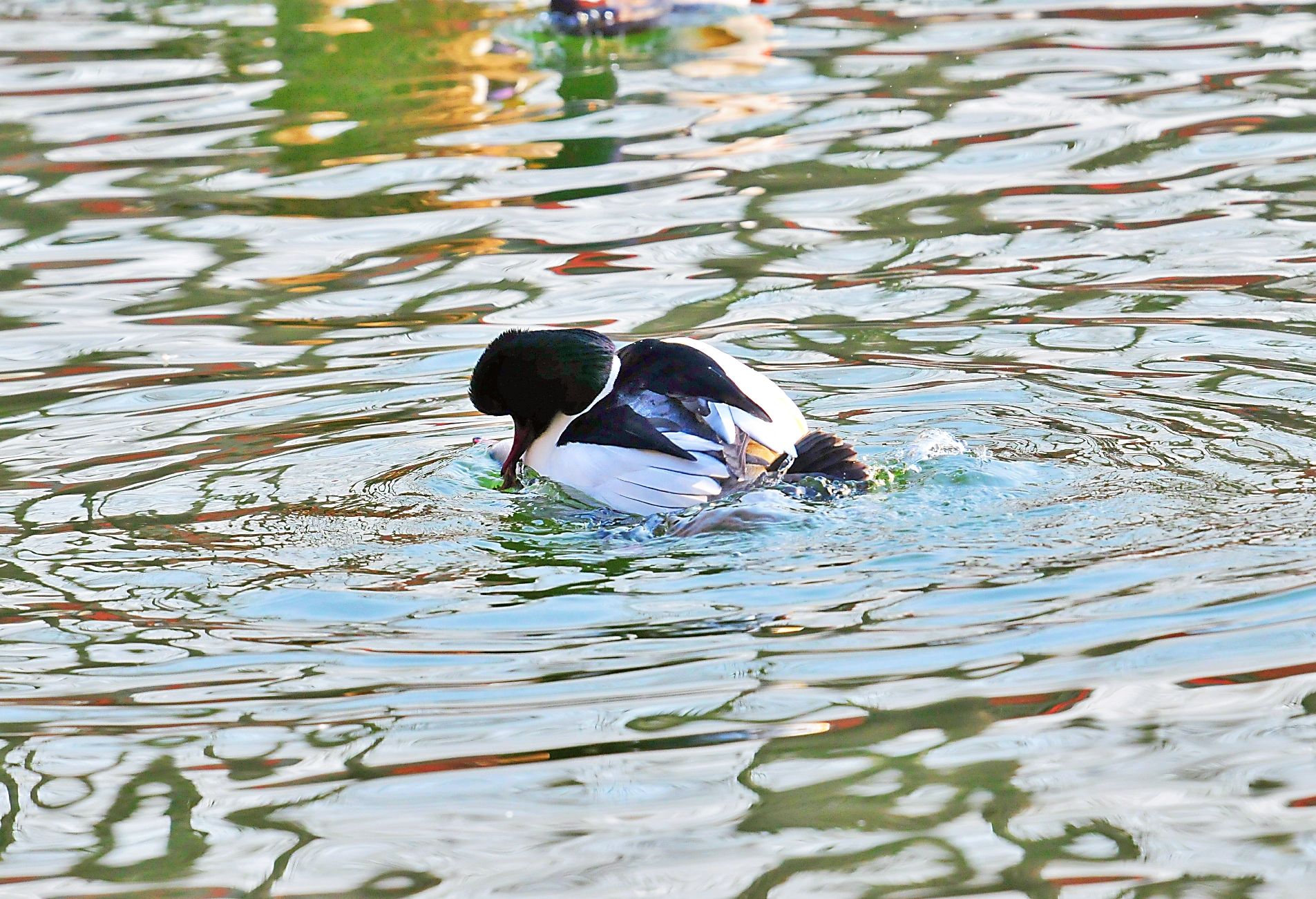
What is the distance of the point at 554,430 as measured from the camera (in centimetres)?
609

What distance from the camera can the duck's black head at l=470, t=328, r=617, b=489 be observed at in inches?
235

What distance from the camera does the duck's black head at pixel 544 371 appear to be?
5.98m

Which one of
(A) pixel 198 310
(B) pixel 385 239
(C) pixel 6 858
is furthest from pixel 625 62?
(C) pixel 6 858

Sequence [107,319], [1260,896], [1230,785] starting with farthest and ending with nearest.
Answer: [107,319] → [1230,785] → [1260,896]

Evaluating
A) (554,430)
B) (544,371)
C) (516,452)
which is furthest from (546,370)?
(516,452)

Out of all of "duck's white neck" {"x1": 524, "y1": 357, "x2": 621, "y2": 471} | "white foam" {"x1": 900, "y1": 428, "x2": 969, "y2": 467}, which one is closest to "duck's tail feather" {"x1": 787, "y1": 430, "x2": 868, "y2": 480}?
"white foam" {"x1": 900, "y1": 428, "x2": 969, "y2": 467}

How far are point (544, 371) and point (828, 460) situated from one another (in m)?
0.92

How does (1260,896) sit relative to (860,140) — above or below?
below

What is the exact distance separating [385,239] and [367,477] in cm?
339

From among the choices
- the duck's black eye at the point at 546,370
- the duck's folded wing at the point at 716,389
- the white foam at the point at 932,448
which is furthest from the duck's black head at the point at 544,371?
the white foam at the point at 932,448

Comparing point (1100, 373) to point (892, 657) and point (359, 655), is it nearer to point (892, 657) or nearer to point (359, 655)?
point (892, 657)

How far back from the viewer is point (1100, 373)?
7125 mm

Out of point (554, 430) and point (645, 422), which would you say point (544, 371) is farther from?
point (645, 422)

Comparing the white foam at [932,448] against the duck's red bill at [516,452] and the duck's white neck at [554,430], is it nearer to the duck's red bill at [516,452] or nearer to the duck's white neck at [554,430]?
the duck's white neck at [554,430]
